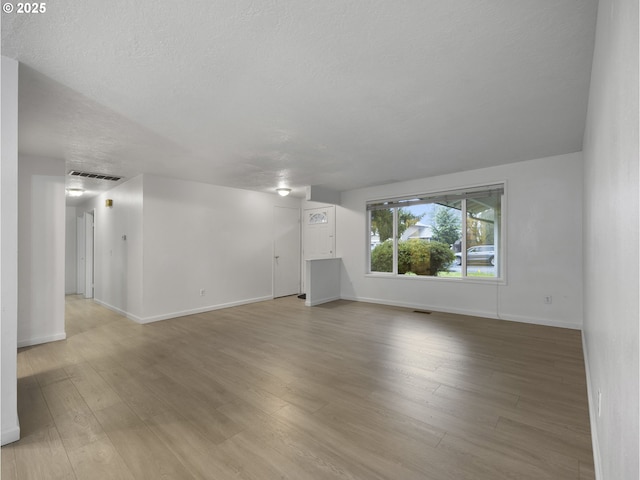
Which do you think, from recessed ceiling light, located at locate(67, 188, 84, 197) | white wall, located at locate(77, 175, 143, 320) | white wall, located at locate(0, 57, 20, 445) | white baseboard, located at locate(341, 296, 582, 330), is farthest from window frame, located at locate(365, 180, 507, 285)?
recessed ceiling light, located at locate(67, 188, 84, 197)

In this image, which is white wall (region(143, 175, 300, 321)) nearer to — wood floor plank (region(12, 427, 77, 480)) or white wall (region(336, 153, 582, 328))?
wood floor plank (region(12, 427, 77, 480))

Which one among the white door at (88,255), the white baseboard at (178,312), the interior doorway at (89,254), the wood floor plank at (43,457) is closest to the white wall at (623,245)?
the wood floor plank at (43,457)

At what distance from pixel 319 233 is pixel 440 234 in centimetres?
290

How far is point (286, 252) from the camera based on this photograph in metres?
7.27

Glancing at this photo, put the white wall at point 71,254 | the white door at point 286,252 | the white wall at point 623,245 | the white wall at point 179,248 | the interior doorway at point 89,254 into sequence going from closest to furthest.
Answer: the white wall at point 623,245 < the white wall at point 179,248 < the white door at point 286,252 < the interior doorway at point 89,254 < the white wall at point 71,254

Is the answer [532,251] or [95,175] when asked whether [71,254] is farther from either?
[532,251]

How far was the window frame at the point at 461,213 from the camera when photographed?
477cm

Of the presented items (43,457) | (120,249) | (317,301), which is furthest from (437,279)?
(120,249)

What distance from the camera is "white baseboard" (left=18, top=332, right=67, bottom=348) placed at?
12.3ft

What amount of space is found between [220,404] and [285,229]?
517 cm

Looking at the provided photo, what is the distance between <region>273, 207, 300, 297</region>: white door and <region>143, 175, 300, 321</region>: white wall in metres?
0.19

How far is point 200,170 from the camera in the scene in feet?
15.4

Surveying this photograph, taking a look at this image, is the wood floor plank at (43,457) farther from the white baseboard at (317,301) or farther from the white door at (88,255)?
the white door at (88,255)

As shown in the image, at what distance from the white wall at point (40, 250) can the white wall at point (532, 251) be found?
578cm
